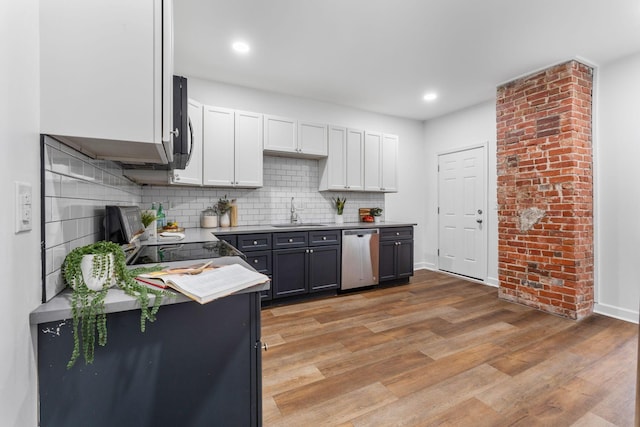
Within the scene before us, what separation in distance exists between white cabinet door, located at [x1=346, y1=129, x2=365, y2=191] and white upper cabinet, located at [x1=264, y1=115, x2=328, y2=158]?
0.39m

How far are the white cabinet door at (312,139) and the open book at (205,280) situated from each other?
9.23ft

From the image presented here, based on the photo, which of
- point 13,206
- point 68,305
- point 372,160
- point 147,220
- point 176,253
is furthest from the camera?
point 372,160

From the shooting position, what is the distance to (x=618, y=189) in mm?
3029

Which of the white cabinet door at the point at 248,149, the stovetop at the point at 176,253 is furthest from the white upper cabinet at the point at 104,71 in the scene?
the white cabinet door at the point at 248,149

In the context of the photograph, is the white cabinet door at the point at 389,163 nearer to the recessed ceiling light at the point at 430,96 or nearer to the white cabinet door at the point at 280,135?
the recessed ceiling light at the point at 430,96

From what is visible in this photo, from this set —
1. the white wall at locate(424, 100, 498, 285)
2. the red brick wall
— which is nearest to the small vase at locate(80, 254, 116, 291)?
the red brick wall

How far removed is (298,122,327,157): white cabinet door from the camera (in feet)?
12.6

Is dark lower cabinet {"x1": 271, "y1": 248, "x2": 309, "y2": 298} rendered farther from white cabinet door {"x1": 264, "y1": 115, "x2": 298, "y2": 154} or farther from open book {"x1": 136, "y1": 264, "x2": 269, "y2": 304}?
open book {"x1": 136, "y1": 264, "x2": 269, "y2": 304}

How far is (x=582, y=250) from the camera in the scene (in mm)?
3045


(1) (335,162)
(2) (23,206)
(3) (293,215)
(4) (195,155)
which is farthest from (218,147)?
(2) (23,206)

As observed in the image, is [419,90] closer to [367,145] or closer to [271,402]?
[367,145]

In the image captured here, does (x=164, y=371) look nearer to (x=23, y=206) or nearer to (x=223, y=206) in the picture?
(x=23, y=206)

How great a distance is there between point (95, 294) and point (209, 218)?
267 cm

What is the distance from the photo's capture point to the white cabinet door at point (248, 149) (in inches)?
137
